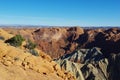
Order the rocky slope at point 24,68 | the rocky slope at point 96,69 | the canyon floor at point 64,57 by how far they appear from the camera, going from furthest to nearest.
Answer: the rocky slope at point 96,69 < the canyon floor at point 64,57 < the rocky slope at point 24,68

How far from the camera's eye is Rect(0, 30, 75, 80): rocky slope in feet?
73.4

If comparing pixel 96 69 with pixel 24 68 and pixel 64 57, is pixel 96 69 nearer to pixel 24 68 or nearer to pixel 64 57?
pixel 64 57

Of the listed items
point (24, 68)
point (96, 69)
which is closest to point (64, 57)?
point (96, 69)

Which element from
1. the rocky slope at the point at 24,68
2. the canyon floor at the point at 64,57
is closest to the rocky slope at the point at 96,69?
the canyon floor at the point at 64,57

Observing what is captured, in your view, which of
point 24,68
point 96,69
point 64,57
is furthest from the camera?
point 64,57

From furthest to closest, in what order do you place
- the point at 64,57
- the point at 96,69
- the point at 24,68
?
the point at 64,57 → the point at 96,69 → the point at 24,68

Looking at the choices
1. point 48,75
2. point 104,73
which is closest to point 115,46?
point 104,73

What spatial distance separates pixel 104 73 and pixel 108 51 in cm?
4149

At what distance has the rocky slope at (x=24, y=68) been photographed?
2236cm

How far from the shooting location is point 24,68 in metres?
→ 24.4

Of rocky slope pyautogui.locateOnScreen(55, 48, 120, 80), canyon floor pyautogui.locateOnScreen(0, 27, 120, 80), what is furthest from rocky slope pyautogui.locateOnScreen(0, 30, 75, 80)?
rocky slope pyautogui.locateOnScreen(55, 48, 120, 80)

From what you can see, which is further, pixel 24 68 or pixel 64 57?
pixel 64 57

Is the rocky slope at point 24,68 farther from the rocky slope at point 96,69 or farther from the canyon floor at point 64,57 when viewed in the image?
the rocky slope at point 96,69

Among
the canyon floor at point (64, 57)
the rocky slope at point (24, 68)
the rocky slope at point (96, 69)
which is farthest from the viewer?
the rocky slope at point (96, 69)
